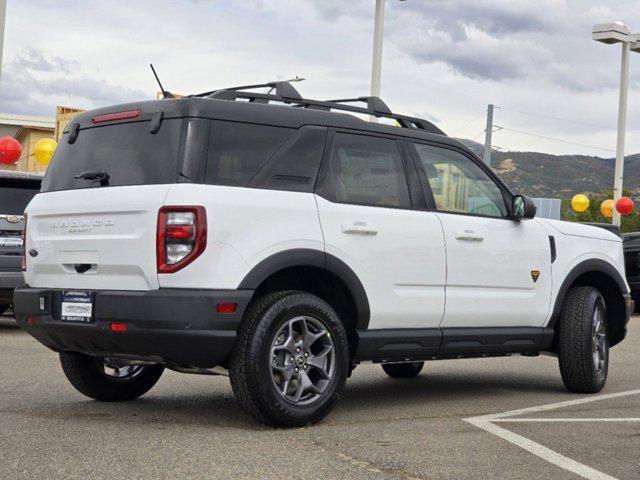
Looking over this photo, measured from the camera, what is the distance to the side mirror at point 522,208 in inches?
332

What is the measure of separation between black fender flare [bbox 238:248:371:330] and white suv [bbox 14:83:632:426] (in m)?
0.01

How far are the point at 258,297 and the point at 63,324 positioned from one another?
45.9 inches

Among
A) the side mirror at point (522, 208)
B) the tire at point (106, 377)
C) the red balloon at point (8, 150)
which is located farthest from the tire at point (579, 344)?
the red balloon at point (8, 150)

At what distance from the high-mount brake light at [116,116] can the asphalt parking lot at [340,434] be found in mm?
1848

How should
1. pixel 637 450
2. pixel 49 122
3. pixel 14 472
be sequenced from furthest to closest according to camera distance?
pixel 49 122 → pixel 637 450 → pixel 14 472

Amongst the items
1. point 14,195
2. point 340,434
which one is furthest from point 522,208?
point 14,195

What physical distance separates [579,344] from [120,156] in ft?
12.9

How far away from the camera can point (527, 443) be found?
639cm

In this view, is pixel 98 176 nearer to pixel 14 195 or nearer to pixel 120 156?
pixel 120 156

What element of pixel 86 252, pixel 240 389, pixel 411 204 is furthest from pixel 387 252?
pixel 86 252

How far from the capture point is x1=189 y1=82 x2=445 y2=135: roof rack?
23.6 ft

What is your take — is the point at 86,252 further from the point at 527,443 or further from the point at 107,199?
the point at 527,443

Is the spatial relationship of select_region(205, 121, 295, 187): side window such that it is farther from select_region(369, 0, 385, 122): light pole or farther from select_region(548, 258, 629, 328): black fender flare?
select_region(369, 0, 385, 122): light pole

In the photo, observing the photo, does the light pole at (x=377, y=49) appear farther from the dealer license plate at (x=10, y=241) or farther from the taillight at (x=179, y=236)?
the taillight at (x=179, y=236)
